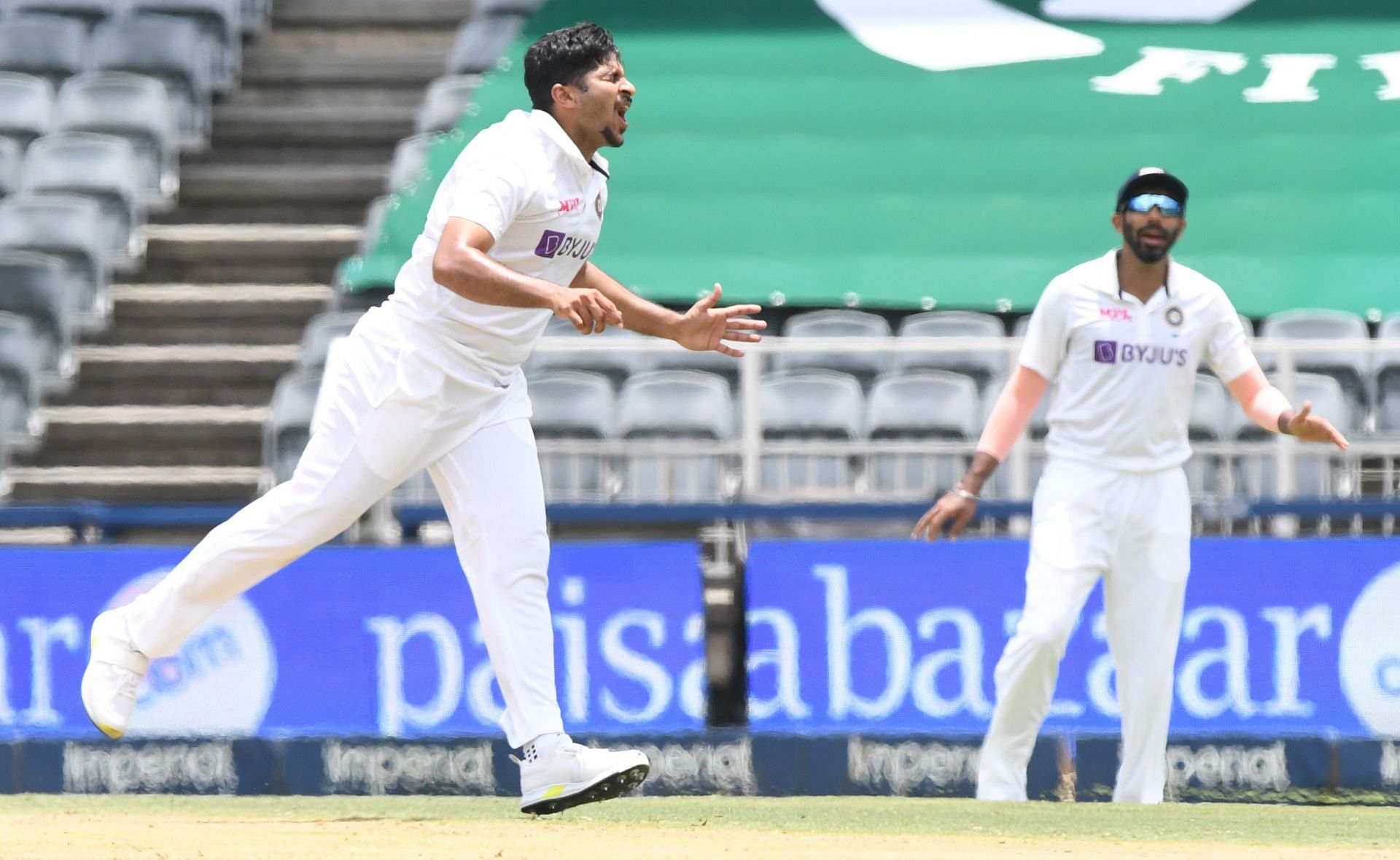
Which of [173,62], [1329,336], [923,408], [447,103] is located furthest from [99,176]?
[1329,336]

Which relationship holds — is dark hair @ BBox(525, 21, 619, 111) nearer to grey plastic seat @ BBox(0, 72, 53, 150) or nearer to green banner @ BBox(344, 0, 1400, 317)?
green banner @ BBox(344, 0, 1400, 317)

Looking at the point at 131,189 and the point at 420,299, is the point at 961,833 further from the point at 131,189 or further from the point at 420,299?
the point at 131,189

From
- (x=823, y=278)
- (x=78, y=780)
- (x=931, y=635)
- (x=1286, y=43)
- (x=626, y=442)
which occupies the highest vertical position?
(x=1286, y=43)

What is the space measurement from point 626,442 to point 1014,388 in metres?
2.29

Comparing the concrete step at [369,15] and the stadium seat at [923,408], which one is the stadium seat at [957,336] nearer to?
the stadium seat at [923,408]

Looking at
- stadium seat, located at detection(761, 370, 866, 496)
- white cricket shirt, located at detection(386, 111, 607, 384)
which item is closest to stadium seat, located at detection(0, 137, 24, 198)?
stadium seat, located at detection(761, 370, 866, 496)

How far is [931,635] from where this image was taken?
713 cm

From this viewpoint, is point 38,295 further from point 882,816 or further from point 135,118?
point 882,816

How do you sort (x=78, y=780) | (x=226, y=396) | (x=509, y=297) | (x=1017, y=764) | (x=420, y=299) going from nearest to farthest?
(x=509, y=297), (x=420, y=299), (x=1017, y=764), (x=78, y=780), (x=226, y=396)

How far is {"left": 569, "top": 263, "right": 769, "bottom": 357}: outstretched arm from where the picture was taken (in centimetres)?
446

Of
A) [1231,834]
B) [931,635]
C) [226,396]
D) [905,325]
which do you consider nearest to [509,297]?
[1231,834]

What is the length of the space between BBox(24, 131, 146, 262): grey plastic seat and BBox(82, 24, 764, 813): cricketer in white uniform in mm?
7775

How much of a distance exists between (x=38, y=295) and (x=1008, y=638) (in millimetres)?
5984

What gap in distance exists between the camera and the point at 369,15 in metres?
14.4
